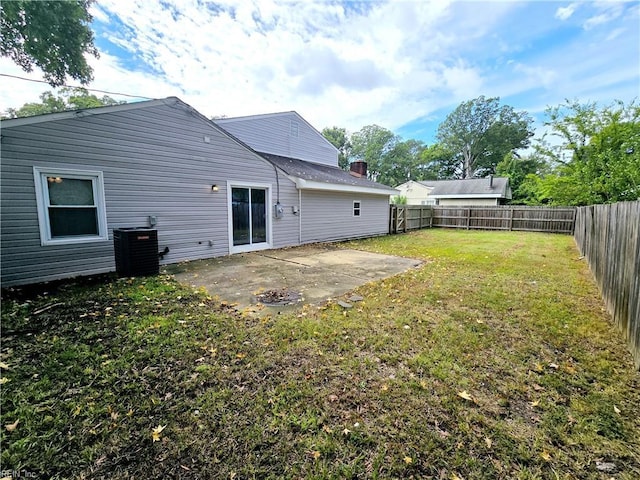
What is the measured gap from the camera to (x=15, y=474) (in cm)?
149

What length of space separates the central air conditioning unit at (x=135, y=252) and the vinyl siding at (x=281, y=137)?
6152 millimetres

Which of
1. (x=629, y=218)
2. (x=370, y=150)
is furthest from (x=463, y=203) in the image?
(x=629, y=218)

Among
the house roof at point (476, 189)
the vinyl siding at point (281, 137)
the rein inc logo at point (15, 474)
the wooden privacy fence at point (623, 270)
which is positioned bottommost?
the rein inc logo at point (15, 474)

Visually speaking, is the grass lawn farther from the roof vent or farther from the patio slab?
the roof vent

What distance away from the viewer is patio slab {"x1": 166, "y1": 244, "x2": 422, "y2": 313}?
4520mm

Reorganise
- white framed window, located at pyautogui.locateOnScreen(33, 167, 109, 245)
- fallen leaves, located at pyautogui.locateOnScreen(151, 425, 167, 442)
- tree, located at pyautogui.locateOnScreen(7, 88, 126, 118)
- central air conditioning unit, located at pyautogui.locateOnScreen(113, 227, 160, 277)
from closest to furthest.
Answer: fallen leaves, located at pyautogui.locateOnScreen(151, 425, 167, 442) < white framed window, located at pyautogui.locateOnScreen(33, 167, 109, 245) < central air conditioning unit, located at pyautogui.locateOnScreen(113, 227, 160, 277) < tree, located at pyautogui.locateOnScreen(7, 88, 126, 118)

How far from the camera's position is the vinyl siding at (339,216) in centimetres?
1022

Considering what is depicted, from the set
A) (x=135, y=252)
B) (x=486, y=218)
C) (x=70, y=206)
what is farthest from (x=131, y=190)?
(x=486, y=218)

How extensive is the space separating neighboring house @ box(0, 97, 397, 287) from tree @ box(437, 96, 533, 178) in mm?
39047

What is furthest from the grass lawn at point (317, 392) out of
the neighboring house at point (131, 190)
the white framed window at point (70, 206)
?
the white framed window at point (70, 206)

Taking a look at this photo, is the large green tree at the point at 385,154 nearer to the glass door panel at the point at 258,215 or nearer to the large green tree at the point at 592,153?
the large green tree at the point at 592,153

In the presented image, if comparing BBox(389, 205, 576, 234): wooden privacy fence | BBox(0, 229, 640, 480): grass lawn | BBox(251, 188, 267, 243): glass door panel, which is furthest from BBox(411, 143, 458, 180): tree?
BBox(0, 229, 640, 480): grass lawn

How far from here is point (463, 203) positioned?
2680cm

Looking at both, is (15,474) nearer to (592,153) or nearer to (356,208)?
(356,208)
